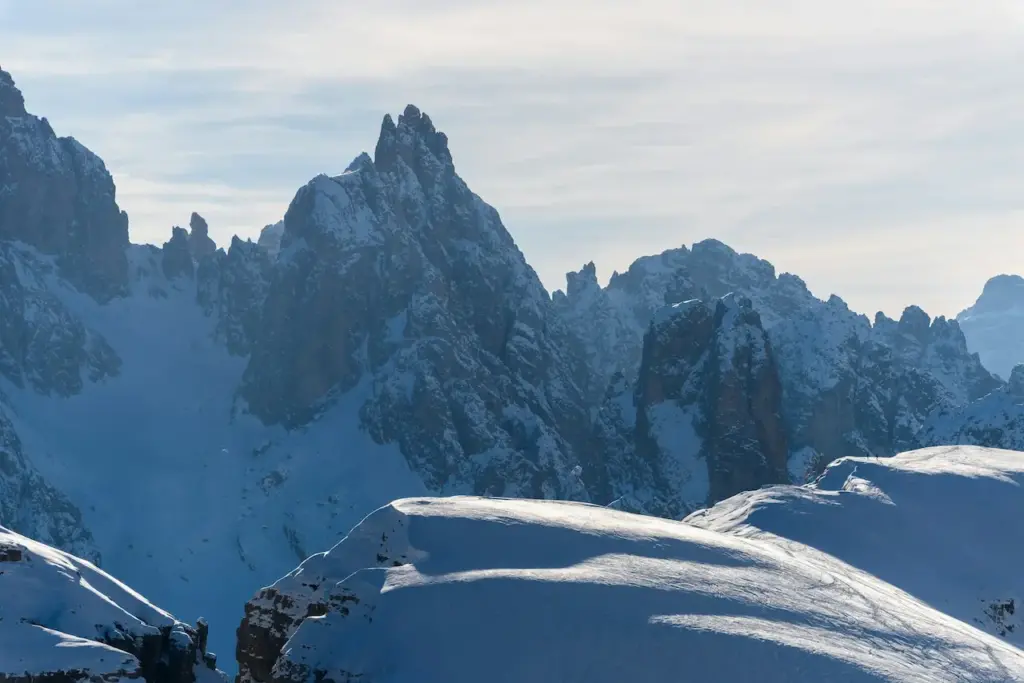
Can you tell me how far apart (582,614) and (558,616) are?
122 cm

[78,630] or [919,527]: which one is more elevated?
[919,527]

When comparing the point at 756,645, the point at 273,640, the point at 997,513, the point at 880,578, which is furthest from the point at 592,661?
the point at 997,513

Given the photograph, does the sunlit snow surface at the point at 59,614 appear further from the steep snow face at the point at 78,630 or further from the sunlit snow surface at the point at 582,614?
the sunlit snow surface at the point at 582,614

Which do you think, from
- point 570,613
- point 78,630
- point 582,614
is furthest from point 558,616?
point 78,630

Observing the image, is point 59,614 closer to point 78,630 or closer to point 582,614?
point 78,630

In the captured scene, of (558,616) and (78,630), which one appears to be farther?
(78,630)

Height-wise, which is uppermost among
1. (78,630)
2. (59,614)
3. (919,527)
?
(919,527)

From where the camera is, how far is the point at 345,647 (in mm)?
76688

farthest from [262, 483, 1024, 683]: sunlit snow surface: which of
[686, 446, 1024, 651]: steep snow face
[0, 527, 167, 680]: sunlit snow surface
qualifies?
[686, 446, 1024, 651]: steep snow face

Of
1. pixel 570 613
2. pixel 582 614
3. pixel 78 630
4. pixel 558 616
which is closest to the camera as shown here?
pixel 558 616

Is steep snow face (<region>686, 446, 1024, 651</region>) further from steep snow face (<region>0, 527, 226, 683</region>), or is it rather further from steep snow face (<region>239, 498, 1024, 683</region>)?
steep snow face (<region>0, 527, 226, 683</region>)

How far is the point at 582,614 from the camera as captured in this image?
81.5 m

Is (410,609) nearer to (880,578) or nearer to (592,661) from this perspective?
(592,661)

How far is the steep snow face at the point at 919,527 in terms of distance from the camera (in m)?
108
